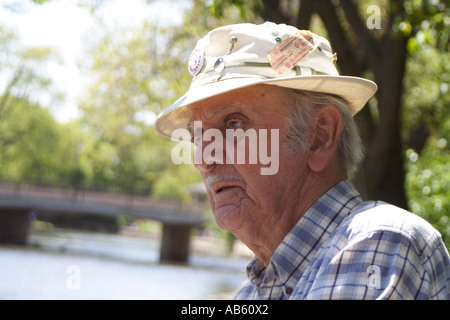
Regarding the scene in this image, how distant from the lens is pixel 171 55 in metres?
11.6

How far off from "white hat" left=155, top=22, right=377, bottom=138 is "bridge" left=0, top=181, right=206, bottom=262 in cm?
3217

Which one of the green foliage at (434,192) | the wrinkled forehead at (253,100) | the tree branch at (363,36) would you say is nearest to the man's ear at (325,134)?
the wrinkled forehead at (253,100)

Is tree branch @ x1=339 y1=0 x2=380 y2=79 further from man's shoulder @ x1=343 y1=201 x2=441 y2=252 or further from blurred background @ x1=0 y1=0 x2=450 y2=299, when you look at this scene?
man's shoulder @ x1=343 y1=201 x2=441 y2=252

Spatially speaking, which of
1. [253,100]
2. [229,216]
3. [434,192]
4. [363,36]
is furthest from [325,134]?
[434,192]

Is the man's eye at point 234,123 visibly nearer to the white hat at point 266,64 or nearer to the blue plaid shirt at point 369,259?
the white hat at point 266,64

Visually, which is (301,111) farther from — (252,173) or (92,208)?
(92,208)

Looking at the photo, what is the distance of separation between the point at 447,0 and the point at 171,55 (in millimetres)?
8083

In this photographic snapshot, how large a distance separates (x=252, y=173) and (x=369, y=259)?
17.5 inches

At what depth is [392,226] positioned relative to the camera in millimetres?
1110

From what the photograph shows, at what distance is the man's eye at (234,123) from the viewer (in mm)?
1499

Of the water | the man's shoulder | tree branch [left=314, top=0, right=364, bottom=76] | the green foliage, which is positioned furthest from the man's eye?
the water

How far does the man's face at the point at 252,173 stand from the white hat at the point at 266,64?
6cm
